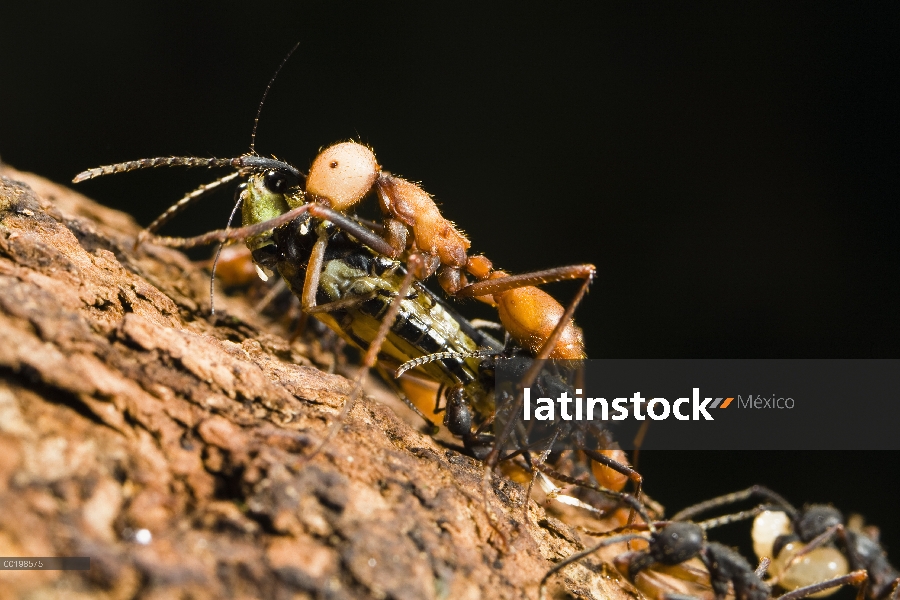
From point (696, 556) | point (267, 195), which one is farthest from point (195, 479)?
point (696, 556)

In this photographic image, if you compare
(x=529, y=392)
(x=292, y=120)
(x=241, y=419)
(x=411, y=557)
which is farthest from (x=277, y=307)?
(x=411, y=557)

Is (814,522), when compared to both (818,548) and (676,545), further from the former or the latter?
(676,545)

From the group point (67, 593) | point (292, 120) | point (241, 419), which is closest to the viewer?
point (67, 593)

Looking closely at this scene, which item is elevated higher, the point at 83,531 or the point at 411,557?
the point at 411,557

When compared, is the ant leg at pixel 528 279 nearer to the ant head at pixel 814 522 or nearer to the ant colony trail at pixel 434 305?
Answer: the ant colony trail at pixel 434 305

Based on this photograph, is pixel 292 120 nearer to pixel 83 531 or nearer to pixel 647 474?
pixel 647 474

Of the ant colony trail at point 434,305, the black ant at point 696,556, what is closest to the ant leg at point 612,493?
the ant colony trail at point 434,305
